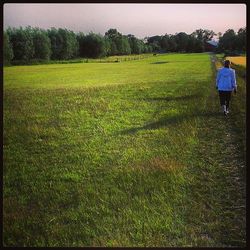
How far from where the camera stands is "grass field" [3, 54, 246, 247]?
4570 mm

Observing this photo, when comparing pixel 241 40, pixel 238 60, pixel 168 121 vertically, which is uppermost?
pixel 241 40

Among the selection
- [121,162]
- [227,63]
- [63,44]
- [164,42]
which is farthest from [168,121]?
[63,44]

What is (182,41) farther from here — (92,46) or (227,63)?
(92,46)

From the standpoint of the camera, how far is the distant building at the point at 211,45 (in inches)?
237

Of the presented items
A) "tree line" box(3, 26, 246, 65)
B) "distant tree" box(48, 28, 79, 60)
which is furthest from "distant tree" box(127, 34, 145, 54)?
"distant tree" box(48, 28, 79, 60)

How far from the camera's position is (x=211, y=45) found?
6.10 m

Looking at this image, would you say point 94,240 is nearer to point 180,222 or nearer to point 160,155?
point 180,222

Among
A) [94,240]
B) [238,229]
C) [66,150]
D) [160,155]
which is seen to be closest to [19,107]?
[66,150]

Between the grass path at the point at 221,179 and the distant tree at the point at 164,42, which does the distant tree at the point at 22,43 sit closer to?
the distant tree at the point at 164,42

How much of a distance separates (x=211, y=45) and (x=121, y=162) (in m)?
2.23

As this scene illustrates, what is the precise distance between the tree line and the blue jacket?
1.15 ft

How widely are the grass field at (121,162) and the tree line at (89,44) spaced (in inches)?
7.0

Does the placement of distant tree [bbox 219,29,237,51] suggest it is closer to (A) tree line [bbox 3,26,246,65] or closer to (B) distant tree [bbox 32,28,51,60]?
(A) tree line [bbox 3,26,246,65]

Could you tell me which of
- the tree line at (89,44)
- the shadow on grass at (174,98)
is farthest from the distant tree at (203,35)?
the shadow on grass at (174,98)
